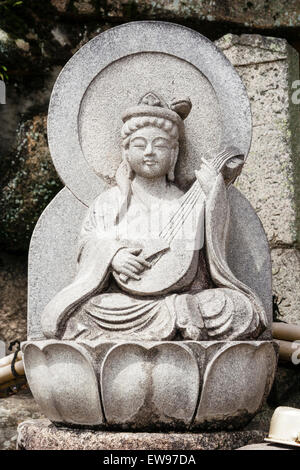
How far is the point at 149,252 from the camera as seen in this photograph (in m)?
3.69

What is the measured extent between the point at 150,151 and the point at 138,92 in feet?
1.79

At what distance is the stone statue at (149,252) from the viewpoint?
3.39 metres

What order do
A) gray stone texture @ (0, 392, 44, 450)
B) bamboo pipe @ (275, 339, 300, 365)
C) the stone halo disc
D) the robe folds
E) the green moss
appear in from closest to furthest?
the robe folds, the stone halo disc, bamboo pipe @ (275, 339, 300, 365), gray stone texture @ (0, 392, 44, 450), the green moss

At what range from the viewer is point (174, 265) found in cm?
365

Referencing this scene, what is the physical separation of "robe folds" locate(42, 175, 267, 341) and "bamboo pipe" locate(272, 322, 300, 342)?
0.96 m

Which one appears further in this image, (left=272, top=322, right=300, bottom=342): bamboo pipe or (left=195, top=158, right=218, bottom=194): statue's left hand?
(left=272, top=322, right=300, bottom=342): bamboo pipe

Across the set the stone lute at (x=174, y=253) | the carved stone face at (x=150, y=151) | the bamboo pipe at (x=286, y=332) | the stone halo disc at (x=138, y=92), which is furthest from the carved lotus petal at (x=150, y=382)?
the bamboo pipe at (x=286, y=332)

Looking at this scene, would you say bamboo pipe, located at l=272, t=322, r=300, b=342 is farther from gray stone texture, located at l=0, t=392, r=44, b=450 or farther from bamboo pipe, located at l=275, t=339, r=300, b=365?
gray stone texture, located at l=0, t=392, r=44, b=450

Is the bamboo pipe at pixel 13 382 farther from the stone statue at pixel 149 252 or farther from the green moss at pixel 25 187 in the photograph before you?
the green moss at pixel 25 187

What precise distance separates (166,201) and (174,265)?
0.52m

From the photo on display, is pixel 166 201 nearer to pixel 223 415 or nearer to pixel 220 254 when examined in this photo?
pixel 220 254

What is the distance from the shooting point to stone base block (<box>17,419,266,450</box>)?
333 centimetres

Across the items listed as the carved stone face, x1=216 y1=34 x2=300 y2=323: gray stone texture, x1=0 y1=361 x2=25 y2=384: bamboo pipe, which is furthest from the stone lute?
x1=216 y1=34 x2=300 y2=323: gray stone texture

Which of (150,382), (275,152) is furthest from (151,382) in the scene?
(275,152)
